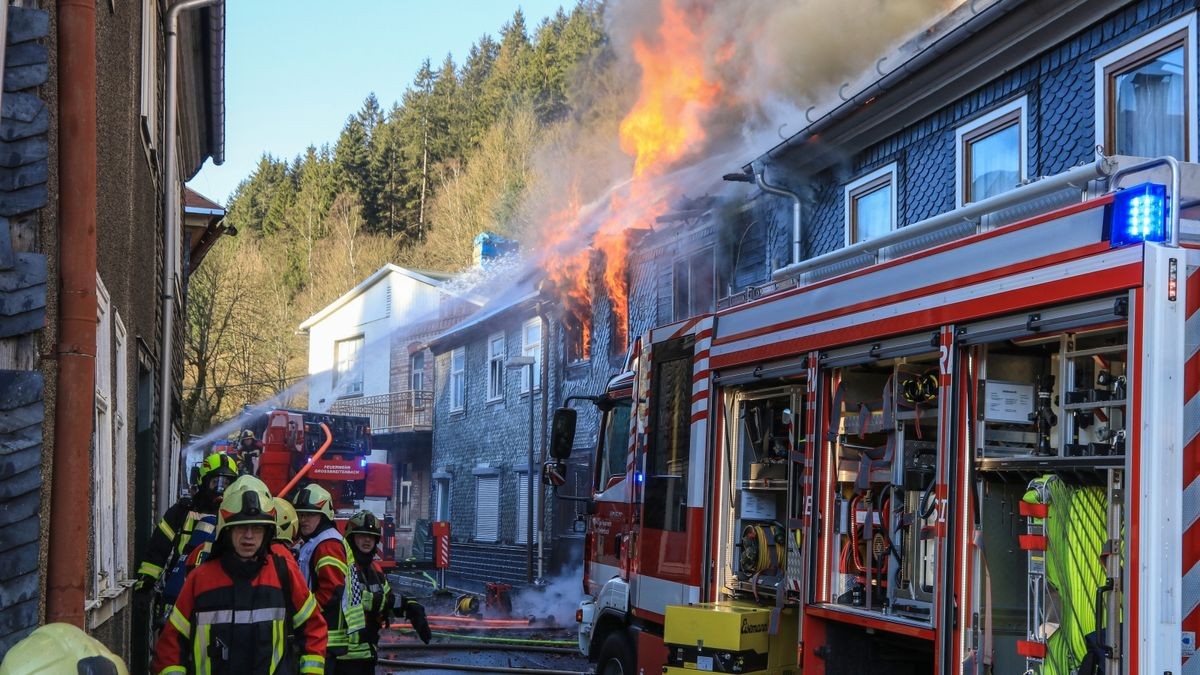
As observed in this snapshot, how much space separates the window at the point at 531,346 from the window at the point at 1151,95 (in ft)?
53.5

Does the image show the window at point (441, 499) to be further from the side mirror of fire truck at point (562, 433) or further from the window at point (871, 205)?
the side mirror of fire truck at point (562, 433)

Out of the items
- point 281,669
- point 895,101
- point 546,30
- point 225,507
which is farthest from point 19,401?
point 546,30

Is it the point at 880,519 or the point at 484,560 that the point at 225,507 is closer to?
the point at 880,519

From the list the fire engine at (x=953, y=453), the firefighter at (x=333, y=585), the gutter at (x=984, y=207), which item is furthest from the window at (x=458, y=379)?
the gutter at (x=984, y=207)

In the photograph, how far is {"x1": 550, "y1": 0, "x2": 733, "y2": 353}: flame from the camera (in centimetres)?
1806

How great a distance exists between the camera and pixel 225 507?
→ 17.1 feet

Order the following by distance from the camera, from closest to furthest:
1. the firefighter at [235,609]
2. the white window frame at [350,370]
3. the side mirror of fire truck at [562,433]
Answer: the firefighter at [235,609], the side mirror of fire truck at [562,433], the white window frame at [350,370]

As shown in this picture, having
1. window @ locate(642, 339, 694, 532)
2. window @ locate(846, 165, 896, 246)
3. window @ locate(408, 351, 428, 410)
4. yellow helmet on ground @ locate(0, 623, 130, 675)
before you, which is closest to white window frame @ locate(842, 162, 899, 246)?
window @ locate(846, 165, 896, 246)

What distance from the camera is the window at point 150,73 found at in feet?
32.2

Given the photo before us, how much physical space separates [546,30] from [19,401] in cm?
4689

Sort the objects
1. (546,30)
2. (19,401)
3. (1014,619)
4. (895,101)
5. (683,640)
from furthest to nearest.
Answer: (546,30)
(895,101)
(683,640)
(1014,619)
(19,401)

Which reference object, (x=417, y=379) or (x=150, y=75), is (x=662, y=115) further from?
(x=417, y=379)

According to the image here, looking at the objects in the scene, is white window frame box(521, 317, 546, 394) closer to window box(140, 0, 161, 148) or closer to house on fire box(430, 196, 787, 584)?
house on fire box(430, 196, 787, 584)

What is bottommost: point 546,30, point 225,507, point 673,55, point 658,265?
point 225,507
